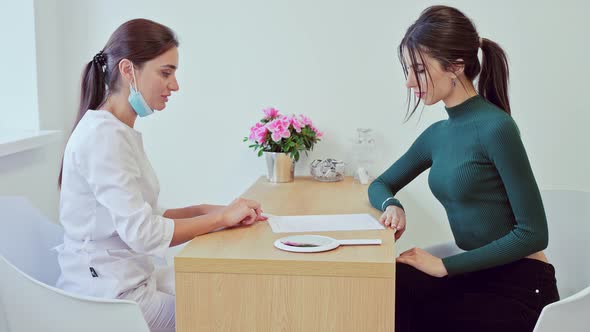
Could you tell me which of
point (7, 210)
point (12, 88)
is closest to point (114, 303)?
point (7, 210)

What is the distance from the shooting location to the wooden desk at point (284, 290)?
4.77ft

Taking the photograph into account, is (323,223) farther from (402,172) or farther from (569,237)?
(569,237)

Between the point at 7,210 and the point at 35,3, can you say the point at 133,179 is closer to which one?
the point at 7,210

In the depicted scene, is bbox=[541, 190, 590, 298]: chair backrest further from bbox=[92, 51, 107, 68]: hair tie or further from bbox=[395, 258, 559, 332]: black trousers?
bbox=[92, 51, 107, 68]: hair tie

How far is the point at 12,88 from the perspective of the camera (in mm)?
2529

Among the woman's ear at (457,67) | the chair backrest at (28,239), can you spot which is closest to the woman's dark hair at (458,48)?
the woman's ear at (457,67)

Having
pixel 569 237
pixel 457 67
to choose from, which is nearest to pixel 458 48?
pixel 457 67

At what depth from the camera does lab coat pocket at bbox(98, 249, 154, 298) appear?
5.50ft

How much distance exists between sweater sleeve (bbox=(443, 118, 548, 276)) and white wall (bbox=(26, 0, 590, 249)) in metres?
0.97

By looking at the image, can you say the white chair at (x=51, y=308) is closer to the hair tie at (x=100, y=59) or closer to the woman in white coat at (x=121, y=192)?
the woman in white coat at (x=121, y=192)

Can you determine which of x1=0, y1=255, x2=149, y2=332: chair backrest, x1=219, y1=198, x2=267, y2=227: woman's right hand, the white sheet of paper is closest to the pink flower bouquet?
the white sheet of paper

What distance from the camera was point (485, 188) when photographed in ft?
5.67

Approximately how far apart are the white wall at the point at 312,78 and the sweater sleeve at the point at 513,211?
3.19ft

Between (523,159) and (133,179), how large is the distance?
3.03ft
